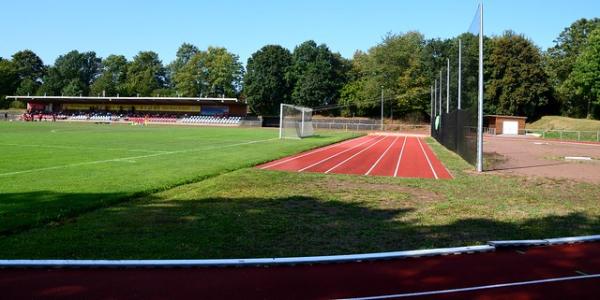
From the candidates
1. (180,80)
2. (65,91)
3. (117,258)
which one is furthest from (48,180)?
(65,91)

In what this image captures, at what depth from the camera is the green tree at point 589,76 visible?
219 ft

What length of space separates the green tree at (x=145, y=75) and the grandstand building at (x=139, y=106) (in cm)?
2313

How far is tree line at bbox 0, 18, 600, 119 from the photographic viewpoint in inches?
2830

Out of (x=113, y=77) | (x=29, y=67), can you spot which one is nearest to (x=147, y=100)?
(x=113, y=77)

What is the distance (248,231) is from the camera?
24.1 ft

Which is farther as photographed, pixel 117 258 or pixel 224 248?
pixel 224 248

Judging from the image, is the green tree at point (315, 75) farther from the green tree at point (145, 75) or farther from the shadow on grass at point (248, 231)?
the shadow on grass at point (248, 231)

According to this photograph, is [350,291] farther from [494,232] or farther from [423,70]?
[423,70]

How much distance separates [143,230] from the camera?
282 inches

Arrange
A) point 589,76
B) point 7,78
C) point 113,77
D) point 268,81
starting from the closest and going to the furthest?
point 589,76 < point 268,81 < point 7,78 < point 113,77

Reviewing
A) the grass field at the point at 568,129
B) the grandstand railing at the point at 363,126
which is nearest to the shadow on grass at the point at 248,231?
the grass field at the point at 568,129

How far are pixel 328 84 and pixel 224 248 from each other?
82004mm

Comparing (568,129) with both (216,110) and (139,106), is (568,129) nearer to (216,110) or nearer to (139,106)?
(216,110)

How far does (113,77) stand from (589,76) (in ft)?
329
